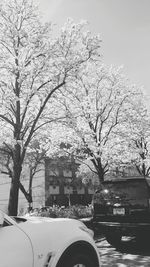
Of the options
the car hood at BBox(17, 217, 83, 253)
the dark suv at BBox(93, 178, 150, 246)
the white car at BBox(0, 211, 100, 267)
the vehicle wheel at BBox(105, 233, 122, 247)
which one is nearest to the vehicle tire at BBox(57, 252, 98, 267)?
the white car at BBox(0, 211, 100, 267)

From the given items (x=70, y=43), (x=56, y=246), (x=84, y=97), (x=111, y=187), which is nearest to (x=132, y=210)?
(x=111, y=187)

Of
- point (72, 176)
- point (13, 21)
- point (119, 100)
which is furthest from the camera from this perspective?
point (72, 176)

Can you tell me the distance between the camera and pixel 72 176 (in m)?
49.4

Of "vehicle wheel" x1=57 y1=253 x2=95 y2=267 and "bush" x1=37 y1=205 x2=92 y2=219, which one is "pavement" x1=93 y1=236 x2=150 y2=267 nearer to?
"vehicle wheel" x1=57 y1=253 x2=95 y2=267

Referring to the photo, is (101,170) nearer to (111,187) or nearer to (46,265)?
(111,187)

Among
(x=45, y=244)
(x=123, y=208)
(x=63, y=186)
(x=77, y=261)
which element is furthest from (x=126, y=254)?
(x=63, y=186)

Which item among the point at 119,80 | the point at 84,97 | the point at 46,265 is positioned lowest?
the point at 46,265

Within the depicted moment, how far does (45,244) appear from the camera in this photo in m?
3.47

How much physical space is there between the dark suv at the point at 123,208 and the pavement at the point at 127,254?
0.49 m

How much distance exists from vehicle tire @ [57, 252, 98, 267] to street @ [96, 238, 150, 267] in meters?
3.16

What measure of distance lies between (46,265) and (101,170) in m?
17.4

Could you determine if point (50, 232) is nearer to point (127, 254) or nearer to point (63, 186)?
point (127, 254)

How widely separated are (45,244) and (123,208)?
16.1 ft

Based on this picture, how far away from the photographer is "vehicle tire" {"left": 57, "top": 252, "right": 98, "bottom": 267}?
12.2 feet
